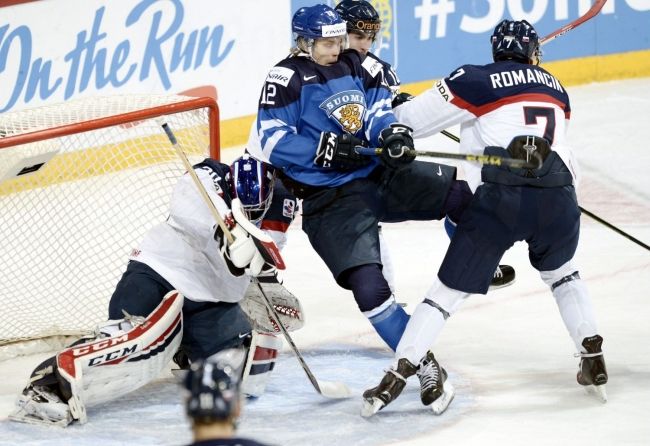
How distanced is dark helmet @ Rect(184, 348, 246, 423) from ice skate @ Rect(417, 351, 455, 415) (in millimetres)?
1896

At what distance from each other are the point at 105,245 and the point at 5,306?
20.4 inches

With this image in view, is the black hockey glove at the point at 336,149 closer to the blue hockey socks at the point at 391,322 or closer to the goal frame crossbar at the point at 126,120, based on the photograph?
the blue hockey socks at the point at 391,322

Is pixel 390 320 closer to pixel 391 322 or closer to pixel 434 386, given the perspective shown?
pixel 391 322

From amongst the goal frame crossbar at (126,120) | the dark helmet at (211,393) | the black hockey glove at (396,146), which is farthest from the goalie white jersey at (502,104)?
the dark helmet at (211,393)

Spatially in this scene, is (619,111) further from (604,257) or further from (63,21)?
(63,21)

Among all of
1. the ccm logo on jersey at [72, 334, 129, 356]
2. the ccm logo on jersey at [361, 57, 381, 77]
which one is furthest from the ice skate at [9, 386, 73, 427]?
the ccm logo on jersey at [361, 57, 381, 77]

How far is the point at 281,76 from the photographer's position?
4172mm

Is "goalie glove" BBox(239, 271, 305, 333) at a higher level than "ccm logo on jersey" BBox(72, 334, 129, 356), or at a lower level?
lower

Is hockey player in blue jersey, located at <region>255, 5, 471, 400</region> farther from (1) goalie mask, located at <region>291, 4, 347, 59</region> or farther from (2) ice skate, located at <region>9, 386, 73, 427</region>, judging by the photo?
(2) ice skate, located at <region>9, 386, 73, 427</region>

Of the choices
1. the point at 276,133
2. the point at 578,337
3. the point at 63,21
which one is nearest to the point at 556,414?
the point at 578,337

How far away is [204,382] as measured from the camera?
82.5 inches

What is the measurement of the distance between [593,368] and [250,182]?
1.17 metres

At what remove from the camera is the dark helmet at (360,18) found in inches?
190

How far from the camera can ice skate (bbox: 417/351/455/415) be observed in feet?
13.0
